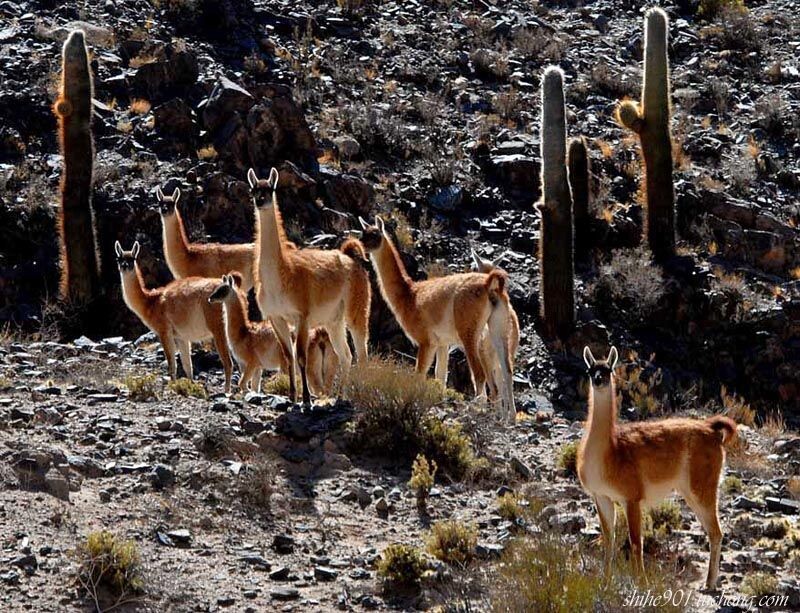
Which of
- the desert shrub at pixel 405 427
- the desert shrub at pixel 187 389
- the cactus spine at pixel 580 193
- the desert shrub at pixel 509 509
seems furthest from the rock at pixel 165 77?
the desert shrub at pixel 509 509

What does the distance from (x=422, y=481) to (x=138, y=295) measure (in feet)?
22.1

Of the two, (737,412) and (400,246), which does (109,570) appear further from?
(400,246)

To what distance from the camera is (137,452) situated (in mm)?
10570

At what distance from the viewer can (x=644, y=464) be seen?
9266 millimetres

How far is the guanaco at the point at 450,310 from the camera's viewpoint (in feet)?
47.2

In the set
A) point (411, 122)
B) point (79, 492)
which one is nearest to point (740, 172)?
point (411, 122)

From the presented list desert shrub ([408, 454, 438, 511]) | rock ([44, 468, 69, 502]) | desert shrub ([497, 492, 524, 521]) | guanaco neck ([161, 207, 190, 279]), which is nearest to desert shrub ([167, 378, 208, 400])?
desert shrub ([408, 454, 438, 511])

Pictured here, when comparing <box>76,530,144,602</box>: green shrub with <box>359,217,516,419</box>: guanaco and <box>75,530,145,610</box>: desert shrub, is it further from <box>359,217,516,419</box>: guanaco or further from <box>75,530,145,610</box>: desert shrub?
<box>359,217,516,419</box>: guanaco

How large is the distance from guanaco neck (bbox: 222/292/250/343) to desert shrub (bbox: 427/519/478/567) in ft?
20.0

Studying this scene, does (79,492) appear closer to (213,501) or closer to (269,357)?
(213,501)

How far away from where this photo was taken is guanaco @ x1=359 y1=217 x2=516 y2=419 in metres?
14.4

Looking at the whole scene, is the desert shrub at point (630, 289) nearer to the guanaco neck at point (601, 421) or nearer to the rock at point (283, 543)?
the guanaco neck at point (601, 421)

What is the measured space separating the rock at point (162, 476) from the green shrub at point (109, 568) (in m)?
1.48

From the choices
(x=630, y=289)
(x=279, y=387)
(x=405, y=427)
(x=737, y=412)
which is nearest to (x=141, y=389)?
(x=279, y=387)
